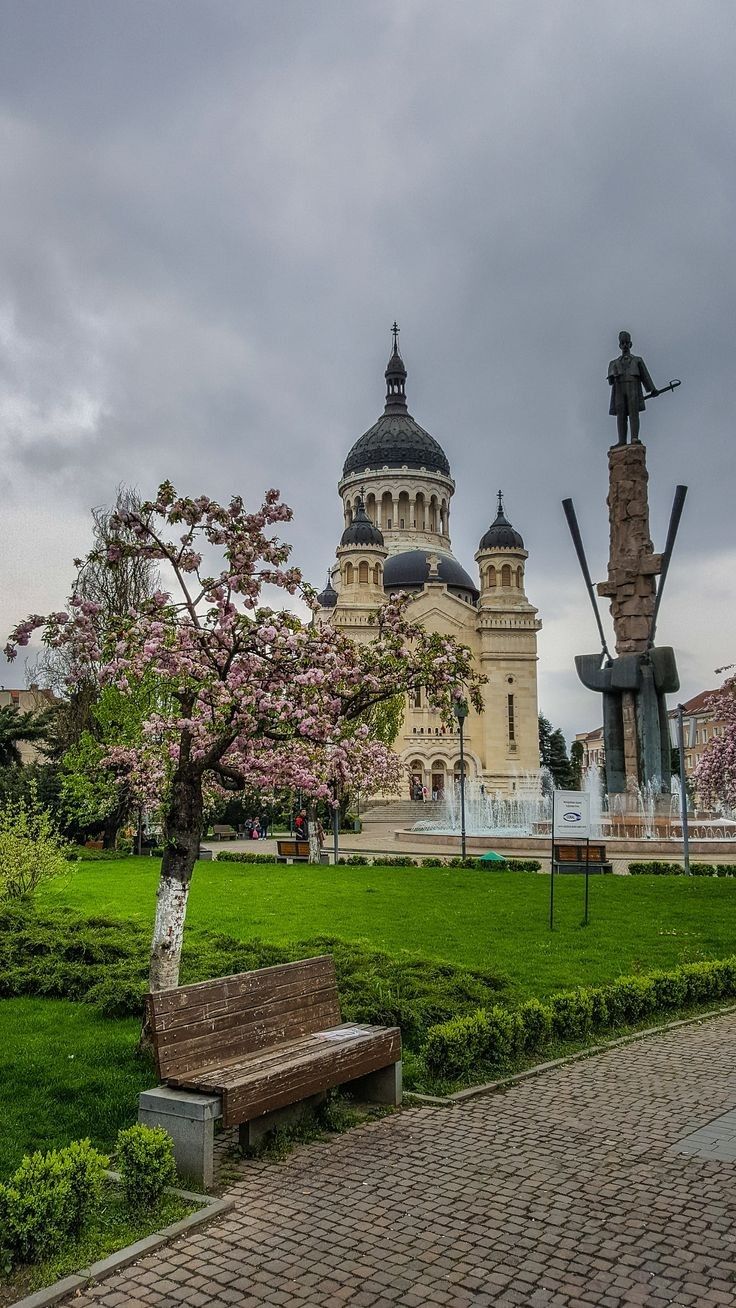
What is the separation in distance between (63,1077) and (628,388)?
27.6 meters

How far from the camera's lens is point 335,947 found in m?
12.2

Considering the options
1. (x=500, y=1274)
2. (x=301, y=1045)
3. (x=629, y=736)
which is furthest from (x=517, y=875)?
(x=500, y=1274)

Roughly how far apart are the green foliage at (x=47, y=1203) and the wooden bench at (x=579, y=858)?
12981mm

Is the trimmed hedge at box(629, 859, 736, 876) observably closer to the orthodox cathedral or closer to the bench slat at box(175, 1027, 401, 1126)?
the bench slat at box(175, 1027, 401, 1126)

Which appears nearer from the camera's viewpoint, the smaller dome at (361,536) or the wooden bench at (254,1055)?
the wooden bench at (254,1055)

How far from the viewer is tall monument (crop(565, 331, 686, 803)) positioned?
95.3 ft

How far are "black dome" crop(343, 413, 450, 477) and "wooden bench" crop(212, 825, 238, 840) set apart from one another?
52760mm

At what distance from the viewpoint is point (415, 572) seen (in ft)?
291

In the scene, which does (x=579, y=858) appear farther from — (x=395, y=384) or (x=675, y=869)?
(x=395, y=384)

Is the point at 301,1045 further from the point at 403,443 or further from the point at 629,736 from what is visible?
the point at 403,443

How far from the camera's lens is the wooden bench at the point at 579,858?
19.7 m

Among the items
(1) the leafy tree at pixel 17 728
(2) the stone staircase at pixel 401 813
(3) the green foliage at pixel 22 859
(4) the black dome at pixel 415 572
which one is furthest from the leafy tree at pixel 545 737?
(3) the green foliage at pixel 22 859

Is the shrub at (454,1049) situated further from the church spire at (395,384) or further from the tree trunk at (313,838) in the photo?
the church spire at (395,384)

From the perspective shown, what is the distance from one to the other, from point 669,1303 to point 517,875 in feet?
62.9
